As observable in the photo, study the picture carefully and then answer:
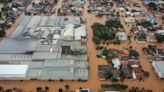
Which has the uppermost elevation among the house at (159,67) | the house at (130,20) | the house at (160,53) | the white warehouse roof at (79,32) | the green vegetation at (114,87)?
the house at (130,20)

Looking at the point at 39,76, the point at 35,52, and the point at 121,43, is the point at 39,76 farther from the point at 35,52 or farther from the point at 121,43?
the point at 121,43

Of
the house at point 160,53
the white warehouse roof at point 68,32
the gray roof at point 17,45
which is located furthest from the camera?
the white warehouse roof at point 68,32

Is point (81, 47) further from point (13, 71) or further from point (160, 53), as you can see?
point (160, 53)

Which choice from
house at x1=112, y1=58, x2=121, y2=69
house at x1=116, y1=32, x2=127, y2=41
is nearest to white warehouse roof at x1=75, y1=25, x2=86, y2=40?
house at x1=116, y1=32, x2=127, y2=41

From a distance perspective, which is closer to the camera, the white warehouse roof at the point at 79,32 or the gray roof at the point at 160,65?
the gray roof at the point at 160,65

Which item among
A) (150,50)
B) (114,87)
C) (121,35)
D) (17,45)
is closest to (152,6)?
(121,35)

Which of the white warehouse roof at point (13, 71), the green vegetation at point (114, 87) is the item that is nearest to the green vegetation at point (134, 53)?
the green vegetation at point (114, 87)

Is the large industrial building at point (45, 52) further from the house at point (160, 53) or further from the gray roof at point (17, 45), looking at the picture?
the house at point (160, 53)

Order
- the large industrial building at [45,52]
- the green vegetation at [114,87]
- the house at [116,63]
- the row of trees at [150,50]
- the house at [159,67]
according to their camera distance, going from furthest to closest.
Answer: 1. the row of trees at [150,50]
2. the house at [116,63]
3. the house at [159,67]
4. the large industrial building at [45,52]
5. the green vegetation at [114,87]
